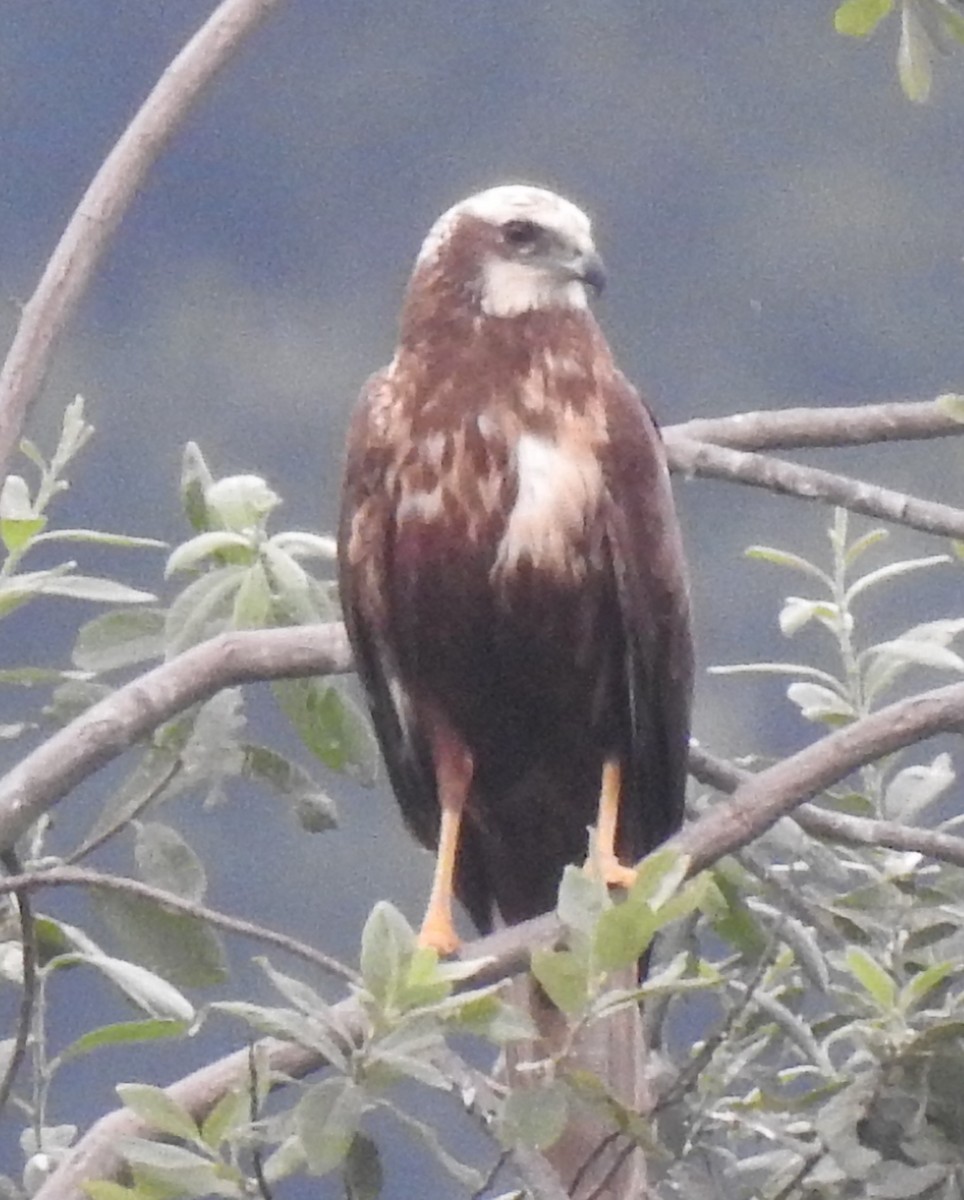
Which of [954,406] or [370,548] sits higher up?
[954,406]

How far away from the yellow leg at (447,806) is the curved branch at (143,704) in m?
0.28

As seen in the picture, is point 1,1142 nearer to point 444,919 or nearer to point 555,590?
point 444,919

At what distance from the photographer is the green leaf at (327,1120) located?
1.20 m

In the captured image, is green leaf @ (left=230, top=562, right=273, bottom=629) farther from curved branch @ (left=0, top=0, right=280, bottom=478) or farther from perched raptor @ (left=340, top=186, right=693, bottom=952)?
curved branch @ (left=0, top=0, right=280, bottom=478)

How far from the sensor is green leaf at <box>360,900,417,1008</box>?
1.25 metres

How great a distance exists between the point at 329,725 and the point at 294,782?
6 cm

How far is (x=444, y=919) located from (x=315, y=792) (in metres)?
0.20

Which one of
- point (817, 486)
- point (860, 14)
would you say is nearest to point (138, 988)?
point (817, 486)

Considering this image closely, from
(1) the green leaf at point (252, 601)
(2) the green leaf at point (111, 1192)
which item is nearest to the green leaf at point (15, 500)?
(1) the green leaf at point (252, 601)

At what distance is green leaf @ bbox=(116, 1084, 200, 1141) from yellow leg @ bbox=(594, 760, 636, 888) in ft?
2.16

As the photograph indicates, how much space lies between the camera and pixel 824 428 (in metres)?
1.92

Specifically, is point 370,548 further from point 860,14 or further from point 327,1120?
point 327,1120

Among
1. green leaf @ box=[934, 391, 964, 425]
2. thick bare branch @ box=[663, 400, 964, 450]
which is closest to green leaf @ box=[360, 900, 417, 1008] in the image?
green leaf @ box=[934, 391, 964, 425]

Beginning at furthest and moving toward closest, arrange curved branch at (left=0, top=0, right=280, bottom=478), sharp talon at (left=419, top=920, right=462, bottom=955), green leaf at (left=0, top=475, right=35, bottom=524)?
sharp talon at (left=419, top=920, right=462, bottom=955) < green leaf at (left=0, top=475, right=35, bottom=524) < curved branch at (left=0, top=0, right=280, bottom=478)
